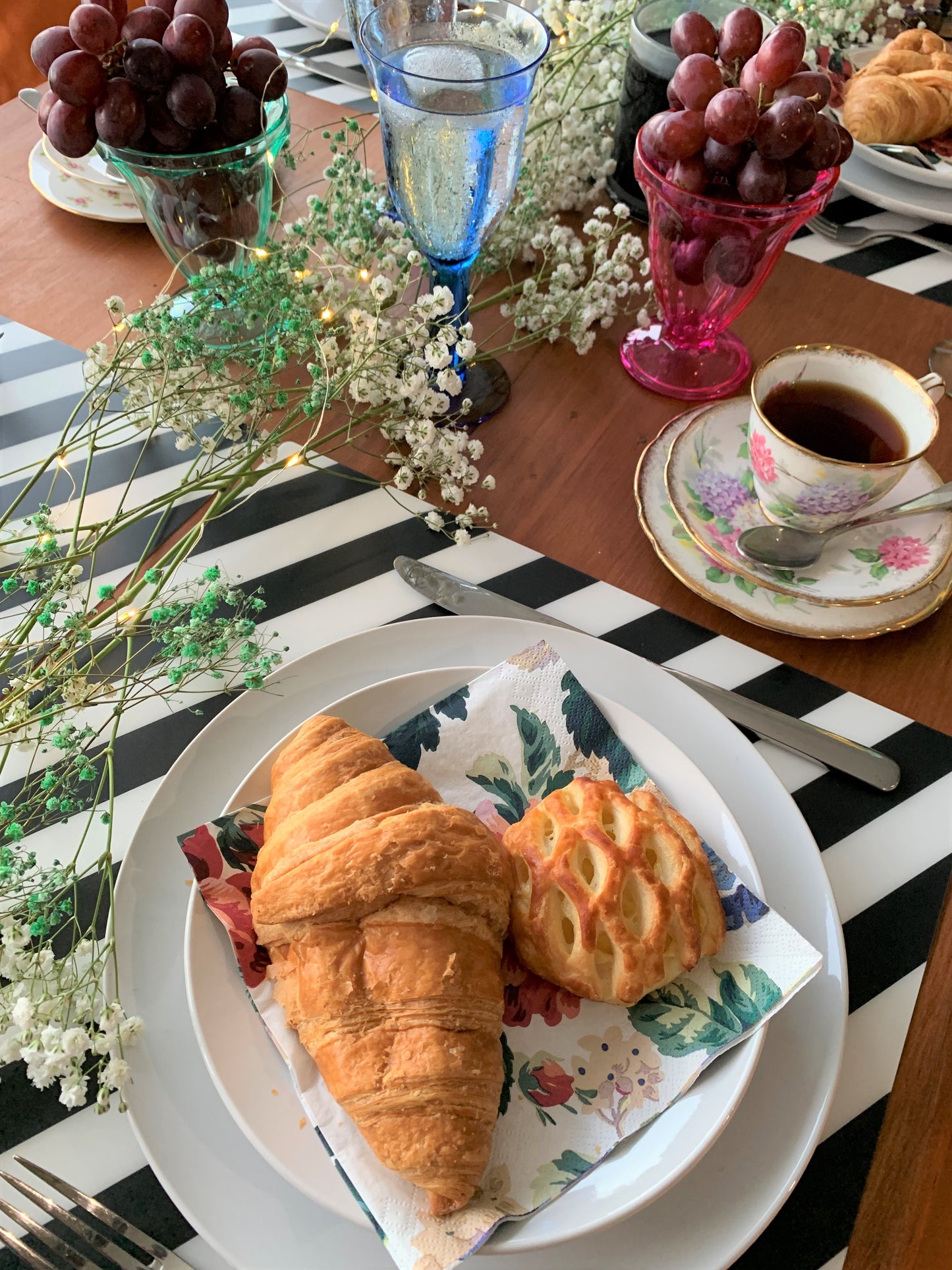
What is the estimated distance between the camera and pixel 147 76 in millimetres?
910

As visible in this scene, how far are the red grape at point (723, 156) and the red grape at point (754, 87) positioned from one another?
1.8 inches

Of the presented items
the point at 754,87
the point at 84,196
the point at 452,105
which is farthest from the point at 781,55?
the point at 84,196

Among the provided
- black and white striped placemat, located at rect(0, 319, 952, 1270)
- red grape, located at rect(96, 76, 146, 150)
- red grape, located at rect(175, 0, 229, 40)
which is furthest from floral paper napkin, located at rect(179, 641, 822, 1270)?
red grape, located at rect(175, 0, 229, 40)

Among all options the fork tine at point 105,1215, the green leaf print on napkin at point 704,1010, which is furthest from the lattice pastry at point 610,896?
the fork tine at point 105,1215

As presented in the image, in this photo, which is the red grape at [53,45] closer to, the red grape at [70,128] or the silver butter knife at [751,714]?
the red grape at [70,128]

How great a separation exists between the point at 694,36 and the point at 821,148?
0.68 feet

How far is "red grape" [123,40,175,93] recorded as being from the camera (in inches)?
35.1

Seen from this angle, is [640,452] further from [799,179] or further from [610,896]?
[610,896]

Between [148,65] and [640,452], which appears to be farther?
[640,452]

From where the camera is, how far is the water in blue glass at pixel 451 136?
35.2 inches

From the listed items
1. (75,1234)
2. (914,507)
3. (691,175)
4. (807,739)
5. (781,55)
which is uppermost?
(781,55)

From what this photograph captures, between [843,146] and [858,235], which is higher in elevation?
[843,146]

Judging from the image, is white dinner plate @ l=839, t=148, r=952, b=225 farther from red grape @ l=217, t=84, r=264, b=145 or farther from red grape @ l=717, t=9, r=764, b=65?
red grape @ l=217, t=84, r=264, b=145

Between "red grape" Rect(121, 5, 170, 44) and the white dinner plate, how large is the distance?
98 centimetres
